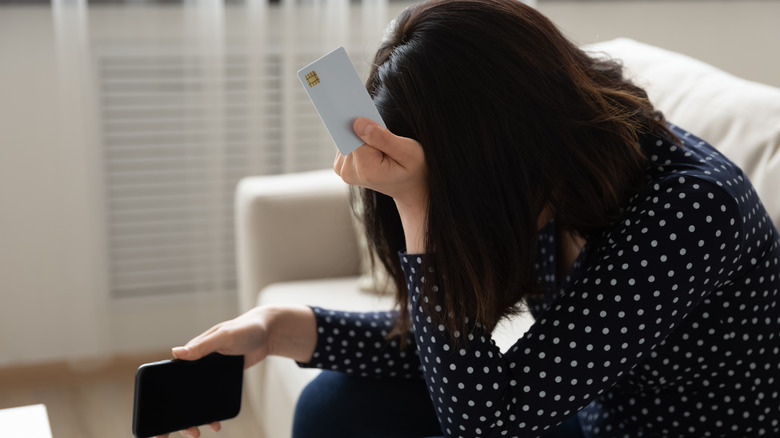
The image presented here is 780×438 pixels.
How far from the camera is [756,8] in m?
2.47

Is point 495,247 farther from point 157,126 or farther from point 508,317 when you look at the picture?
point 157,126

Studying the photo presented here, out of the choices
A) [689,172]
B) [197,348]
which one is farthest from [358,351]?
[689,172]

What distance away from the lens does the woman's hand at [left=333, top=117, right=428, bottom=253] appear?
741 millimetres

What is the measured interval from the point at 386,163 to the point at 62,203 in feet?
4.55

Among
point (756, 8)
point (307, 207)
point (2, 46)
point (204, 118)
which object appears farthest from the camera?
point (756, 8)

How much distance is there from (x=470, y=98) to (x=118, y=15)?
1.34 m

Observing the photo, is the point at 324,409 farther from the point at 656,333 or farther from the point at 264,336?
the point at 656,333

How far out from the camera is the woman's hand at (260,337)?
35.7 inches

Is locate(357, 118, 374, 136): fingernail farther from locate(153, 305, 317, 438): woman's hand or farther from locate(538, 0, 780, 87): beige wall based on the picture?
locate(538, 0, 780, 87): beige wall

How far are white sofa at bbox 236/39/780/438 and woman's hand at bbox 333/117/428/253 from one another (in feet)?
1.42

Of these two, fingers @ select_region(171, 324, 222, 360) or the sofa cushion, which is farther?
the sofa cushion

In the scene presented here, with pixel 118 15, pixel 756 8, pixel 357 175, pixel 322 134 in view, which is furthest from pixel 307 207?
pixel 756 8

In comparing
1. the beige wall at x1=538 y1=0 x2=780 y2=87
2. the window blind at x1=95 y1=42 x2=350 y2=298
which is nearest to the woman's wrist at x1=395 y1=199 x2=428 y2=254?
the window blind at x1=95 y1=42 x2=350 y2=298

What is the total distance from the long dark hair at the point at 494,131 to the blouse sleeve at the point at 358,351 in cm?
24
